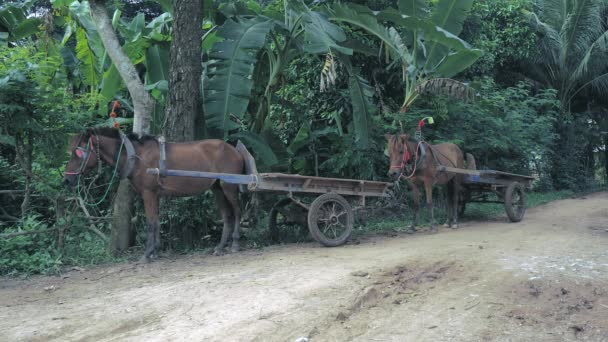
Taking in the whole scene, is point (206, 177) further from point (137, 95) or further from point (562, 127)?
point (562, 127)

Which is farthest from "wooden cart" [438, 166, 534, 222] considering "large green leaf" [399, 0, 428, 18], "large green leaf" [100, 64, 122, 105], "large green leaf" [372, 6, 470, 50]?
"large green leaf" [100, 64, 122, 105]

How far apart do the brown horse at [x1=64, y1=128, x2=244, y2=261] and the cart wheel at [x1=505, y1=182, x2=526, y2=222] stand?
5.36 metres

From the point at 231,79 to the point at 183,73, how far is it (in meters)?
0.72

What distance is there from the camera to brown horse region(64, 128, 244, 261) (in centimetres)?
703

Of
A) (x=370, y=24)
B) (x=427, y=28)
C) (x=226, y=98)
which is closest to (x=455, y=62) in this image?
(x=427, y=28)

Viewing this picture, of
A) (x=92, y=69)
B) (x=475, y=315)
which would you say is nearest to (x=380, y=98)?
(x=92, y=69)

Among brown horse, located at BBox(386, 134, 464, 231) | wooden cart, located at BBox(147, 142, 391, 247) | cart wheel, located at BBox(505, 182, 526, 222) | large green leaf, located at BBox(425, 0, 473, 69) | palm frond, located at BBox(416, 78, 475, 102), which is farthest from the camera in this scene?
large green leaf, located at BBox(425, 0, 473, 69)

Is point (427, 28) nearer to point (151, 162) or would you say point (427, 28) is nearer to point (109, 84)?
point (151, 162)

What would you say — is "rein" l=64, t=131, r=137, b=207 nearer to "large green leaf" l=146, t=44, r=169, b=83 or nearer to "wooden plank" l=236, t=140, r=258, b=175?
"wooden plank" l=236, t=140, r=258, b=175

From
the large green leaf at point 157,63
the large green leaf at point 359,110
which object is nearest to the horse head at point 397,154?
the large green leaf at point 359,110

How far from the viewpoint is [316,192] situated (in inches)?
312

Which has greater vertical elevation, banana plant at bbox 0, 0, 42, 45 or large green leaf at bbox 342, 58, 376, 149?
banana plant at bbox 0, 0, 42, 45

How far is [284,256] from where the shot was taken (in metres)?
7.24

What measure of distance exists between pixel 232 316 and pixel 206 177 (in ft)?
9.90
